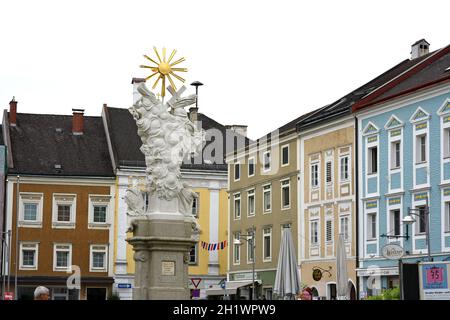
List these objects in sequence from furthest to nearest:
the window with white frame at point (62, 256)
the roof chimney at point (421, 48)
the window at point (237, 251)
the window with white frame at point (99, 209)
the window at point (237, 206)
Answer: the window with white frame at point (99, 209), the window with white frame at point (62, 256), the window at point (237, 206), the window at point (237, 251), the roof chimney at point (421, 48)

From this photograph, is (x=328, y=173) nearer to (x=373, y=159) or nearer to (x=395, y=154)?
(x=373, y=159)

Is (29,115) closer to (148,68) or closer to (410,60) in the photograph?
(410,60)

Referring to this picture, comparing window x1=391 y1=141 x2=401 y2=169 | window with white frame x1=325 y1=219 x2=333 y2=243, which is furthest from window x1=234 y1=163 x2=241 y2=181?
window x1=391 y1=141 x2=401 y2=169

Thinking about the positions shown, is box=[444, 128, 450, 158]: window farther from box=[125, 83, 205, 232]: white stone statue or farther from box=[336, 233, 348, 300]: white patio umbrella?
box=[125, 83, 205, 232]: white stone statue

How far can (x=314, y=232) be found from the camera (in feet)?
191

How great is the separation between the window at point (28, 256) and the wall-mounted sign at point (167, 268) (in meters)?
37.3

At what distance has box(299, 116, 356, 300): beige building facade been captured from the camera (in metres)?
54.5

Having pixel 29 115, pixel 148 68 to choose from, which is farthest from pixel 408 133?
pixel 29 115

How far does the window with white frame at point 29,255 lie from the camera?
7262 centimetres

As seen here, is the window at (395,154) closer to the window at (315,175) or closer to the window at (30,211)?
the window at (315,175)

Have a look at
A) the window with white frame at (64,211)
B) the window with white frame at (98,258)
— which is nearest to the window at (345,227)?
the window with white frame at (98,258)

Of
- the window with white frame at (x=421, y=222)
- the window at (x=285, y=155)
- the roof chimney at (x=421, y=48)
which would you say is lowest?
the window with white frame at (x=421, y=222)

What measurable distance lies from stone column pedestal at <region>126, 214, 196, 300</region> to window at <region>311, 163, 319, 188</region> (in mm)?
22053
